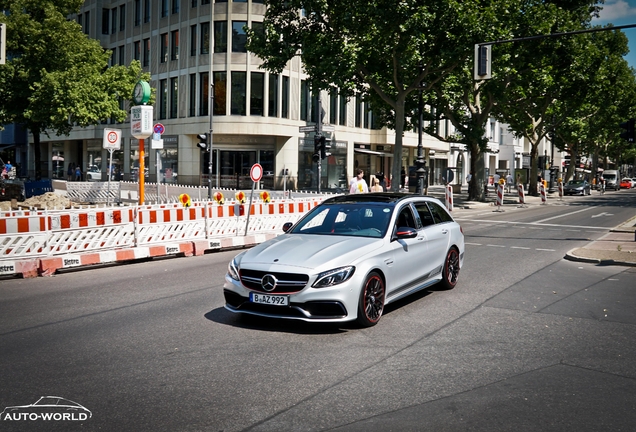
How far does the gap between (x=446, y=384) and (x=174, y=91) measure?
45.1 m

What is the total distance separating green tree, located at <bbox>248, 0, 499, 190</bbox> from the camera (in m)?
27.0

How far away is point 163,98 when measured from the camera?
4872cm

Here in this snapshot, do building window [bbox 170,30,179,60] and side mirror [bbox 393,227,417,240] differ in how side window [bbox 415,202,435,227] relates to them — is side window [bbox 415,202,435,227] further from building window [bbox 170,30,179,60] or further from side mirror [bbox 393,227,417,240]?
building window [bbox 170,30,179,60]

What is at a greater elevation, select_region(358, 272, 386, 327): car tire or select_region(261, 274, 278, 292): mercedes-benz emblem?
select_region(261, 274, 278, 292): mercedes-benz emblem

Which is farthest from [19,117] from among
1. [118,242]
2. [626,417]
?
[626,417]

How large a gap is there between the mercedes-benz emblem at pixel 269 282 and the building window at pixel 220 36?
130ft

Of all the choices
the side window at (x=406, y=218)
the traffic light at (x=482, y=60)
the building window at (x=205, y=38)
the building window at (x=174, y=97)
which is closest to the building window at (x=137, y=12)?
the building window at (x=174, y=97)

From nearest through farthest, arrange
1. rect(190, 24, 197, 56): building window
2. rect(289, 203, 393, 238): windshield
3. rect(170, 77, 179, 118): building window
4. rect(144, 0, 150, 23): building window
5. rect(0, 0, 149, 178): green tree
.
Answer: rect(289, 203, 393, 238): windshield → rect(0, 0, 149, 178): green tree → rect(190, 24, 197, 56): building window → rect(170, 77, 179, 118): building window → rect(144, 0, 150, 23): building window

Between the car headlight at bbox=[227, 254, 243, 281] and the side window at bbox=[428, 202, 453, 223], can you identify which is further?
the side window at bbox=[428, 202, 453, 223]

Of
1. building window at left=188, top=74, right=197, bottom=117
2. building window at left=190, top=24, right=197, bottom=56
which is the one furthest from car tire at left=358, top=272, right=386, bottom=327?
building window at left=190, top=24, right=197, bottom=56

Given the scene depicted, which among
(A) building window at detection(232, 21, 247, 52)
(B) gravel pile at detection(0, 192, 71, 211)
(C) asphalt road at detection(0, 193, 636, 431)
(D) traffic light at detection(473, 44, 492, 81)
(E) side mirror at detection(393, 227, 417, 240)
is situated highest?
(A) building window at detection(232, 21, 247, 52)

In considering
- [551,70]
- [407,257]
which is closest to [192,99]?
[551,70]

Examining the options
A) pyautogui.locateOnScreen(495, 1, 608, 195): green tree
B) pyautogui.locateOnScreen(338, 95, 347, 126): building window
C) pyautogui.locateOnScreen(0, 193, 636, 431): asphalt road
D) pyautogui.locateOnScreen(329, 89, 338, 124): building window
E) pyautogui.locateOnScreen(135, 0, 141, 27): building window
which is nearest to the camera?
pyautogui.locateOnScreen(0, 193, 636, 431): asphalt road

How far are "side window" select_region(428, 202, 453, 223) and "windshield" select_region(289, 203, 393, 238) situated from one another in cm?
137
